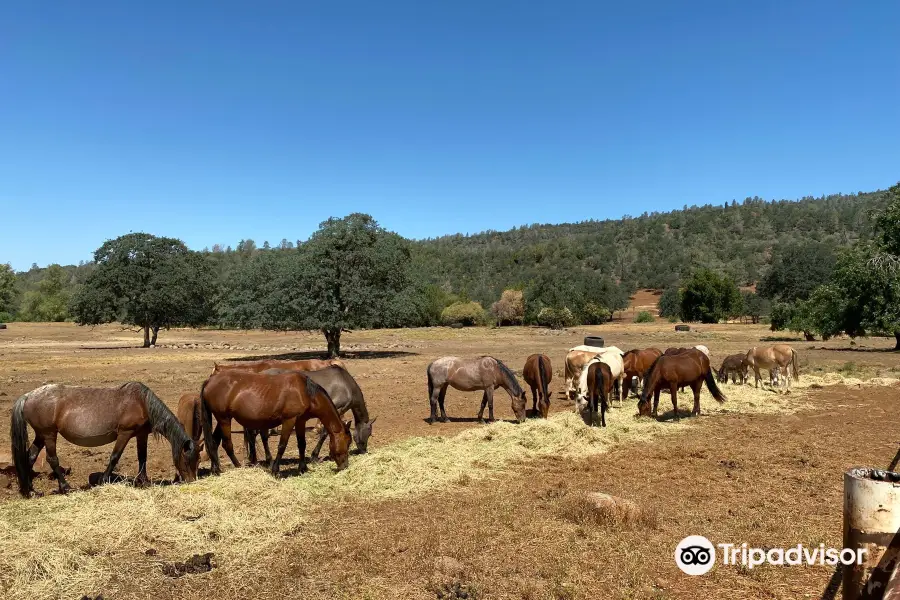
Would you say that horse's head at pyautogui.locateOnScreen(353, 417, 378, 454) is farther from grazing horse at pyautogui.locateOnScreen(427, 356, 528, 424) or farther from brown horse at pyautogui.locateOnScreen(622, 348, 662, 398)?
brown horse at pyautogui.locateOnScreen(622, 348, 662, 398)

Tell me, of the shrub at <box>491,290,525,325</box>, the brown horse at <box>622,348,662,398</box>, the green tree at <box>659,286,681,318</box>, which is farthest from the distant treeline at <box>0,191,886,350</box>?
the brown horse at <box>622,348,662,398</box>

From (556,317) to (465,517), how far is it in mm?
63541

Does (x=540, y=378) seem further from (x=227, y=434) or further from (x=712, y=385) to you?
(x=227, y=434)

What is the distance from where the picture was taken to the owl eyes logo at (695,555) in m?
5.20

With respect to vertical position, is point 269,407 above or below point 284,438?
above

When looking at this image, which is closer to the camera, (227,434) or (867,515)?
(867,515)

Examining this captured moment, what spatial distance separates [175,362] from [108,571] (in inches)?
Answer: 1040

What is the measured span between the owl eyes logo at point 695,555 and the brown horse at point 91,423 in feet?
21.1

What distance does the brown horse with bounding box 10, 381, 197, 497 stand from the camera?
284 inches

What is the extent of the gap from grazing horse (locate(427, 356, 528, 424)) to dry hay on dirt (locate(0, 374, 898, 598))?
2751 millimetres

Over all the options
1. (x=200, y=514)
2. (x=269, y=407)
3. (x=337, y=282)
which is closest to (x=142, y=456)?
(x=269, y=407)

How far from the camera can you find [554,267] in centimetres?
10762

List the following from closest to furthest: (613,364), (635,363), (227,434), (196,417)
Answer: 1. (227,434)
2. (196,417)
3. (613,364)
4. (635,363)

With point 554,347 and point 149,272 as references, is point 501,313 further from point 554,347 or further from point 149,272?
point 149,272
